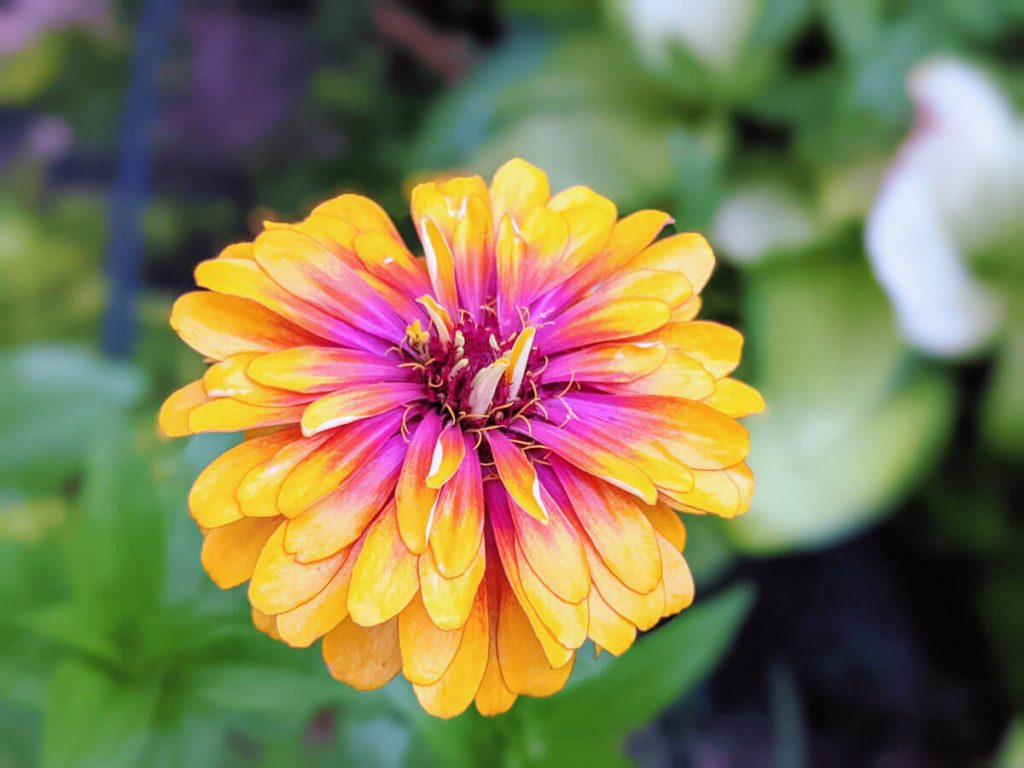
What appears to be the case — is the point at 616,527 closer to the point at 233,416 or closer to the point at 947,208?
the point at 233,416

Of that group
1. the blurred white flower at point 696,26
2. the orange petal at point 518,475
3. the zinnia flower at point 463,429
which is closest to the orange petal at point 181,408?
the zinnia flower at point 463,429

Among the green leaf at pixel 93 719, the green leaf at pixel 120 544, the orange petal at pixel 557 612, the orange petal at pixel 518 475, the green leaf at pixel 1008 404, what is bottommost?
the green leaf at pixel 1008 404

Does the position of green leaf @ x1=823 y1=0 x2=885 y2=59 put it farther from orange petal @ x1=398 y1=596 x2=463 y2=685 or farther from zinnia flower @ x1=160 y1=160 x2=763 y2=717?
orange petal @ x1=398 y1=596 x2=463 y2=685

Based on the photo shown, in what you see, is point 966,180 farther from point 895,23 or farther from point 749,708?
point 749,708

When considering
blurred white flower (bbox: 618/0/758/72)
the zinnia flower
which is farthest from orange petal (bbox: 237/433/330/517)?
blurred white flower (bbox: 618/0/758/72)

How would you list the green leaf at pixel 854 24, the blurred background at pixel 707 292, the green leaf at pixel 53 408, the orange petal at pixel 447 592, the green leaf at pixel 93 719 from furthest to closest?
1. the green leaf at pixel 854 24
2. the green leaf at pixel 53 408
3. the blurred background at pixel 707 292
4. the green leaf at pixel 93 719
5. the orange petal at pixel 447 592

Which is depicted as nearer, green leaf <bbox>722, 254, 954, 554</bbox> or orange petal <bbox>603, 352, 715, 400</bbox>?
orange petal <bbox>603, 352, 715, 400</bbox>

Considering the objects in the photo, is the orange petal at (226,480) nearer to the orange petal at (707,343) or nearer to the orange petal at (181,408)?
the orange petal at (181,408)
